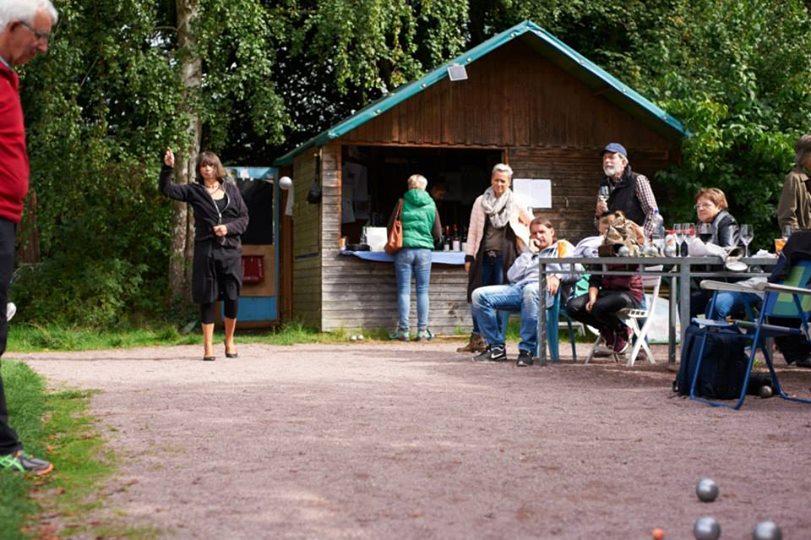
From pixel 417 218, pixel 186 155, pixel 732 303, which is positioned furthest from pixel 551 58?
pixel 732 303

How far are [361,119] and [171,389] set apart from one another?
769cm

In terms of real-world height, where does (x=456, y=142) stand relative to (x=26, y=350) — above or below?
above

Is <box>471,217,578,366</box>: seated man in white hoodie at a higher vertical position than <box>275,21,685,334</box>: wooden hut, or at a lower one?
lower

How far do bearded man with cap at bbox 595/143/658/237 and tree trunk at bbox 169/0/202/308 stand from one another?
7337mm

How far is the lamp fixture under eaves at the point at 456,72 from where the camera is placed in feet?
51.2

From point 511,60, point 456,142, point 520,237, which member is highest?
point 511,60

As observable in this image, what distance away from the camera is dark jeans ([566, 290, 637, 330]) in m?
9.78

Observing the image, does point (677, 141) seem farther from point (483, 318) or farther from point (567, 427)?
point (567, 427)

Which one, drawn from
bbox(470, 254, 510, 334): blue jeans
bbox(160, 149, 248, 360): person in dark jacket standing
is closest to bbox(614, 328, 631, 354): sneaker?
bbox(470, 254, 510, 334): blue jeans

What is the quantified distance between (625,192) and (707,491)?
6726mm

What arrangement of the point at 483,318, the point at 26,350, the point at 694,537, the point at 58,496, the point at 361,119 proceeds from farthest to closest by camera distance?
the point at 361,119
the point at 26,350
the point at 483,318
the point at 58,496
the point at 694,537

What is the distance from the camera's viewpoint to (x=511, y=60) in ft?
54.0

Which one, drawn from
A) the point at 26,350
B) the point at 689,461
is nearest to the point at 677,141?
the point at 26,350

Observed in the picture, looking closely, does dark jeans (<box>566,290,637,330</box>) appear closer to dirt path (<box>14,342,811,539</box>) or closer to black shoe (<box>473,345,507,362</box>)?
black shoe (<box>473,345,507,362</box>)
